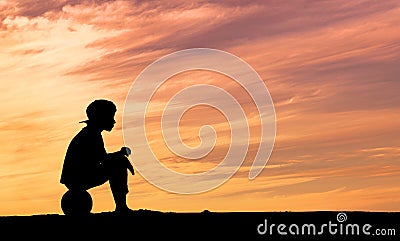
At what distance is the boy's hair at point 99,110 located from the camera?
18.1 meters

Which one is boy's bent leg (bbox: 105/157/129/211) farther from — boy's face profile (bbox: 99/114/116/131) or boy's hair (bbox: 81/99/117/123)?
boy's hair (bbox: 81/99/117/123)

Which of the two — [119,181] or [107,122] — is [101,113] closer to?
[107,122]

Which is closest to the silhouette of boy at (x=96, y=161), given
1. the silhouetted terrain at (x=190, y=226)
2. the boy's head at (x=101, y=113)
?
the boy's head at (x=101, y=113)

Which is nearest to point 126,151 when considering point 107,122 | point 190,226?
point 107,122

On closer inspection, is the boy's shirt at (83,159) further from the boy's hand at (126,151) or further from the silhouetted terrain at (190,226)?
the silhouetted terrain at (190,226)

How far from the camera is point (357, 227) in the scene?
17391 millimetres

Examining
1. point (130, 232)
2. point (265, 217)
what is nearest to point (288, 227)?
point (265, 217)

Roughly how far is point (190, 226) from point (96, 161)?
9.69ft

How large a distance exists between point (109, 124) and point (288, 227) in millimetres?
4757

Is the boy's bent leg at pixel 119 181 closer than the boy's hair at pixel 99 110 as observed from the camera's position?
Yes

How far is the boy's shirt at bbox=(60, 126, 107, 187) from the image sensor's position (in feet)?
58.9

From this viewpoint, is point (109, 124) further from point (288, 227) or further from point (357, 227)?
point (357, 227)

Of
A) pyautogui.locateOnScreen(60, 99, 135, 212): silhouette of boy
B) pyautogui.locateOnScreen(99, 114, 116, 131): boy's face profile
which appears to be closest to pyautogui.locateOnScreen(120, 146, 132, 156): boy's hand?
pyautogui.locateOnScreen(60, 99, 135, 212): silhouette of boy

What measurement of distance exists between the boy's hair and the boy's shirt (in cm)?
34
